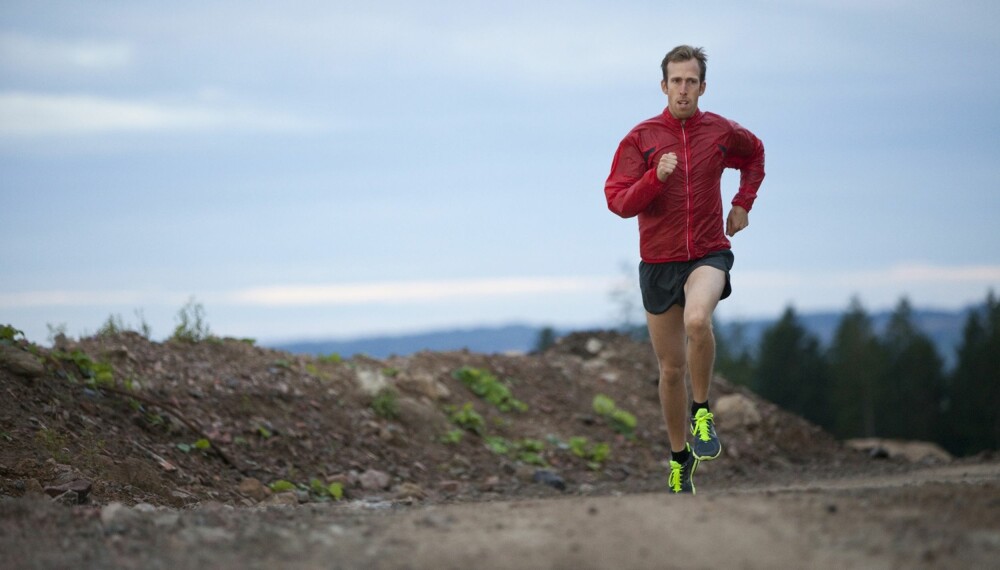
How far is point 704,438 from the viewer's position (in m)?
7.14

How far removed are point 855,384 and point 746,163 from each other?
162 feet

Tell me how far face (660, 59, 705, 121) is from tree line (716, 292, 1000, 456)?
43848mm

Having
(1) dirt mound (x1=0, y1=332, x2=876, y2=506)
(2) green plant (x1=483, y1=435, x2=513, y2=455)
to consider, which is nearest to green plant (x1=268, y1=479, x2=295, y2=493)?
(1) dirt mound (x1=0, y1=332, x2=876, y2=506)

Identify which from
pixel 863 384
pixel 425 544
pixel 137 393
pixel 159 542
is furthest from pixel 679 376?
pixel 863 384

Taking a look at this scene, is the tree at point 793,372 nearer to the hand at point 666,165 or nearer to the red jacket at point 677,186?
the red jacket at point 677,186

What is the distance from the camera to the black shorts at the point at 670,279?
23.8 feet

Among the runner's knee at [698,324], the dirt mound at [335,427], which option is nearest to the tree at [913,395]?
the dirt mound at [335,427]

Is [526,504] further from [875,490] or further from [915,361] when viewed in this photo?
[915,361]

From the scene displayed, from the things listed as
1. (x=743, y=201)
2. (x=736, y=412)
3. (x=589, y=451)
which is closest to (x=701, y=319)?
(x=743, y=201)

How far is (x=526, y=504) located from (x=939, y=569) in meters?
2.14

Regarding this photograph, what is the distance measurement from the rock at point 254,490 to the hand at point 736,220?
4.69 metres

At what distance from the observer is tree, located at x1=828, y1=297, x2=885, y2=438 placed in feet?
173

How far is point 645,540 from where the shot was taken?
4.50 meters

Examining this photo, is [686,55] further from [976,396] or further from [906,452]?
[976,396]
